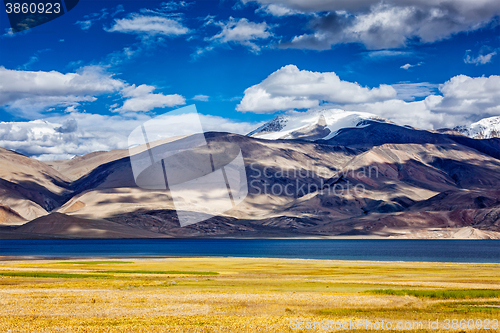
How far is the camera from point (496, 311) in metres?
27.8

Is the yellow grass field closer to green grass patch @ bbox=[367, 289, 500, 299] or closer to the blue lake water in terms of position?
green grass patch @ bbox=[367, 289, 500, 299]

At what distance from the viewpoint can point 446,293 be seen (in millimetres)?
35000

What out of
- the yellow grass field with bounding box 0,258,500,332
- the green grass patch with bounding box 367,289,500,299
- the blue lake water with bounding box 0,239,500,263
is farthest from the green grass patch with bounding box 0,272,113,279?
the blue lake water with bounding box 0,239,500,263

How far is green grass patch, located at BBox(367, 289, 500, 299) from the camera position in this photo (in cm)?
3419

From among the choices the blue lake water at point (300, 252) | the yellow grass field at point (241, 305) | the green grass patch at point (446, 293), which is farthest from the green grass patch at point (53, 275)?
the blue lake water at point (300, 252)

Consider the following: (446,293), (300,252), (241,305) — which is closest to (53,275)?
(241,305)

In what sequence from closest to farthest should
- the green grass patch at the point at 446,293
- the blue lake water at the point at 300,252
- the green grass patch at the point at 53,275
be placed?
the green grass patch at the point at 446,293, the green grass patch at the point at 53,275, the blue lake water at the point at 300,252

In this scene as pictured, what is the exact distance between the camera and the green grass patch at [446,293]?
34188mm

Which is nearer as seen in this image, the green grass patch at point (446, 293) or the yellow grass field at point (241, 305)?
the yellow grass field at point (241, 305)

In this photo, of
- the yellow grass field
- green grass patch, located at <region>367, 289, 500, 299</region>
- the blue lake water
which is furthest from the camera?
the blue lake water

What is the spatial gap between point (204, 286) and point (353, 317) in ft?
55.7

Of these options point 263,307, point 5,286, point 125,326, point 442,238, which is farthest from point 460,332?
point 442,238

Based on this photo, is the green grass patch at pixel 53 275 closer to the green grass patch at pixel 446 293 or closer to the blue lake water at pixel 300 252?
the green grass patch at pixel 446 293

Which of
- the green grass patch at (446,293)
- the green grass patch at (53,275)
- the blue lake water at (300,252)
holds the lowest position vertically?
the blue lake water at (300,252)
